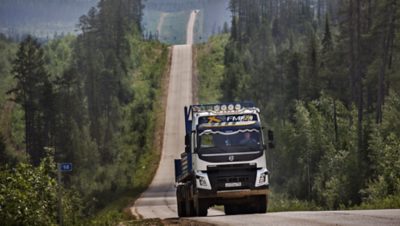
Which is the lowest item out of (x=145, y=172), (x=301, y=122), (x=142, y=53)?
(x=145, y=172)

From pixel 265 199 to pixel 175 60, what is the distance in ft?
372

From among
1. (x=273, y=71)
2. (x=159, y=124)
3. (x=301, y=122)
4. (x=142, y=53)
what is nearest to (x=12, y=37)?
(x=142, y=53)

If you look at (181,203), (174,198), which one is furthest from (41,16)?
(181,203)

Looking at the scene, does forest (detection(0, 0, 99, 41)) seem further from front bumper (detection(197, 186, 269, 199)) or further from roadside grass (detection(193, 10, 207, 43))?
front bumper (detection(197, 186, 269, 199))

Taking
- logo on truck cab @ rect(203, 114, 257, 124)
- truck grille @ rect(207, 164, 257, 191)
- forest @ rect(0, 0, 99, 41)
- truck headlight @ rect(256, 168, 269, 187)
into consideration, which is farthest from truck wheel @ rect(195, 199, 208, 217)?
forest @ rect(0, 0, 99, 41)

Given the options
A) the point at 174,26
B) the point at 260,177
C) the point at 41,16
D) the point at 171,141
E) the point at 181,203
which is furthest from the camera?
the point at 174,26

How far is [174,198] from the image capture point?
7188cm

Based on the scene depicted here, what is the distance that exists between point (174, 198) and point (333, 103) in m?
17.5

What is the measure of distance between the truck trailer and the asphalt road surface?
37.9 inches

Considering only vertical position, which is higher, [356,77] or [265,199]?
[356,77]

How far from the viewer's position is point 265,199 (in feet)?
109

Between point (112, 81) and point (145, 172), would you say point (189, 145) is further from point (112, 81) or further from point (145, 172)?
point (112, 81)

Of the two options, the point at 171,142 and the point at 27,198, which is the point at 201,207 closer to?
the point at 27,198

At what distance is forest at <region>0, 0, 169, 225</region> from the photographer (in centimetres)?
9206
